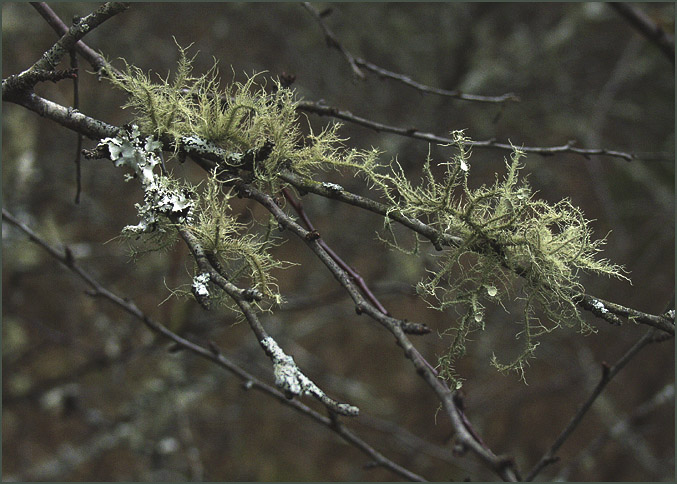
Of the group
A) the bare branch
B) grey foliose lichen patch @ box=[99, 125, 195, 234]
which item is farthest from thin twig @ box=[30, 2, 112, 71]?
grey foliose lichen patch @ box=[99, 125, 195, 234]

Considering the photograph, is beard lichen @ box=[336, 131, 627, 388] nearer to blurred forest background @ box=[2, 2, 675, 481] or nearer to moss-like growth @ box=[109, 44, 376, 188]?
moss-like growth @ box=[109, 44, 376, 188]

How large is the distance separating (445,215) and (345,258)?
101 inches

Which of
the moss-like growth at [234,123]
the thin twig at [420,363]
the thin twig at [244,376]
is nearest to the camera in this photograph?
the thin twig at [420,363]

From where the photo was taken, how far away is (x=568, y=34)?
2.74 meters

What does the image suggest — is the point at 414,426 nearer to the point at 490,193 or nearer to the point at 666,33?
the point at 666,33

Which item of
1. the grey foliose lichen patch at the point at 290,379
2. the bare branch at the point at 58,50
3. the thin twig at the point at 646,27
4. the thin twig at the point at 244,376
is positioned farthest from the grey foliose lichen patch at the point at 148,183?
the thin twig at the point at 646,27

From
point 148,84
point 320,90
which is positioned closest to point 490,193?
point 148,84

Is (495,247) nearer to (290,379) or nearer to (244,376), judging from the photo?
(290,379)

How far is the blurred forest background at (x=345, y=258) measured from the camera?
2539 mm

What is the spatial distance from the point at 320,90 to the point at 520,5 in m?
1.29

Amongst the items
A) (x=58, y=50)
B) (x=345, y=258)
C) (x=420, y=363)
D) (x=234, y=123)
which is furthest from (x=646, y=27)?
(x=345, y=258)

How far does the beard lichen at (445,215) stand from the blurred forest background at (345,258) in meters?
1.29

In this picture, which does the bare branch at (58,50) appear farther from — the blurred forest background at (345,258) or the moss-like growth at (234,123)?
the blurred forest background at (345,258)

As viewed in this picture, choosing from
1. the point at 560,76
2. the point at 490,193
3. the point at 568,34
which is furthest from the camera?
the point at 560,76
